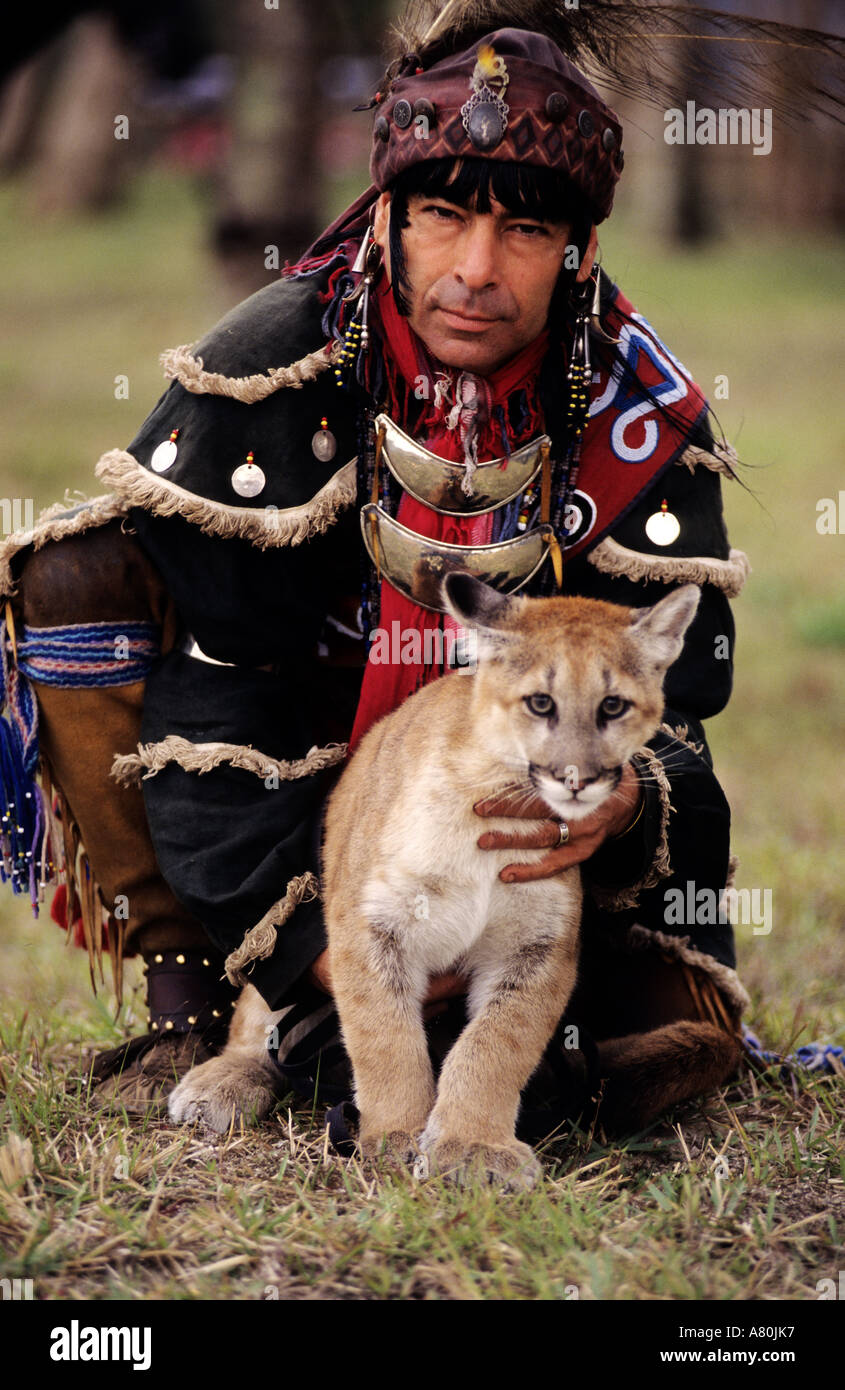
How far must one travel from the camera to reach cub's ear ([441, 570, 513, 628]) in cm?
326

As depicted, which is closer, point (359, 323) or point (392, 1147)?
point (392, 1147)

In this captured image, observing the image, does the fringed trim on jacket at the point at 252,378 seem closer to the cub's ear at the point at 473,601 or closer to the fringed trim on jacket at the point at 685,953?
the cub's ear at the point at 473,601

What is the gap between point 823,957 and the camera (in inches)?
198

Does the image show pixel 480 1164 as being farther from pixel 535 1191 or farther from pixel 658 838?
pixel 658 838

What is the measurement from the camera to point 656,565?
145 inches

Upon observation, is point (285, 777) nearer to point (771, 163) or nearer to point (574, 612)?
point (574, 612)

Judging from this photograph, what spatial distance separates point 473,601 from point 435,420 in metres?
0.59

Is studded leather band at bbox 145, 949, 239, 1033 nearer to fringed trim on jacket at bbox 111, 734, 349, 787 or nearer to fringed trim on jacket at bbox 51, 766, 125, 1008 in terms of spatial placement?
fringed trim on jacket at bbox 51, 766, 125, 1008

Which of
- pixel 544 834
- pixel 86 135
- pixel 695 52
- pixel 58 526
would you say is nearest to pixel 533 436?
pixel 544 834

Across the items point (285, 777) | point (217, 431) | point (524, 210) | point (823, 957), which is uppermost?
point (524, 210)

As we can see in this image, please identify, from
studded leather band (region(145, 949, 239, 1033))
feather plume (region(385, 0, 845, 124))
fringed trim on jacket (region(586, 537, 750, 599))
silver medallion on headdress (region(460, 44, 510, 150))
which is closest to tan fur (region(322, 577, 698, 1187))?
fringed trim on jacket (region(586, 537, 750, 599))

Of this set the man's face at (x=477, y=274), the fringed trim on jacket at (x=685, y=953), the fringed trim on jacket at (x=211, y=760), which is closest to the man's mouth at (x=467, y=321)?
the man's face at (x=477, y=274)

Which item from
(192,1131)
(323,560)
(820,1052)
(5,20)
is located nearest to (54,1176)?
(192,1131)

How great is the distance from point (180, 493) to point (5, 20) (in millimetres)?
3325
